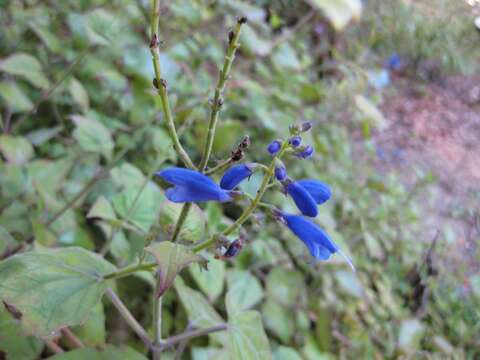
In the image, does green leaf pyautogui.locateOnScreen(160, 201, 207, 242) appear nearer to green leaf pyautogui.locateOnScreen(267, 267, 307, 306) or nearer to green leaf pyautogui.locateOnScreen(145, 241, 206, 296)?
green leaf pyautogui.locateOnScreen(145, 241, 206, 296)

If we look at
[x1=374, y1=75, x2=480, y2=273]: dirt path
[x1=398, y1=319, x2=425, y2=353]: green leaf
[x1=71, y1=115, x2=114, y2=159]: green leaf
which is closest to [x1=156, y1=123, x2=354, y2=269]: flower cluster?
[x1=71, y1=115, x2=114, y2=159]: green leaf

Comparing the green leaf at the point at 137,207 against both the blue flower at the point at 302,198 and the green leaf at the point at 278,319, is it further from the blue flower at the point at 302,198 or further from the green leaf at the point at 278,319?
the green leaf at the point at 278,319

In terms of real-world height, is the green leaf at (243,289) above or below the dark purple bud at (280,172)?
above

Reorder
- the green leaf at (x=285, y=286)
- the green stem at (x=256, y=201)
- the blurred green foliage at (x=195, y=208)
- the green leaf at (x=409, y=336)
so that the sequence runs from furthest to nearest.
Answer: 1. the green leaf at (x=409, y=336)
2. the green leaf at (x=285, y=286)
3. the blurred green foliage at (x=195, y=208)
4. the green stem at (x=256, y=201)

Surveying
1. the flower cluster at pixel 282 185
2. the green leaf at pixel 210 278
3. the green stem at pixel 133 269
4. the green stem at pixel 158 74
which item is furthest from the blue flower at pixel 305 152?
the green leaf at pixel 210 278

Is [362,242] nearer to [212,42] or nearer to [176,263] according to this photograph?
[212,42]

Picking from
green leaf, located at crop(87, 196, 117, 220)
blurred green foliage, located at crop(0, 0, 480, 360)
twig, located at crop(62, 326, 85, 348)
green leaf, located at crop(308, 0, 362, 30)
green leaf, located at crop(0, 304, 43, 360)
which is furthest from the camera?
green leaf, located at crop(308, 0, 362, 30)

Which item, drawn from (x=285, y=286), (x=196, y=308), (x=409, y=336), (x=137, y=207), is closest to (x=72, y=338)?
(x=196, y=308)
